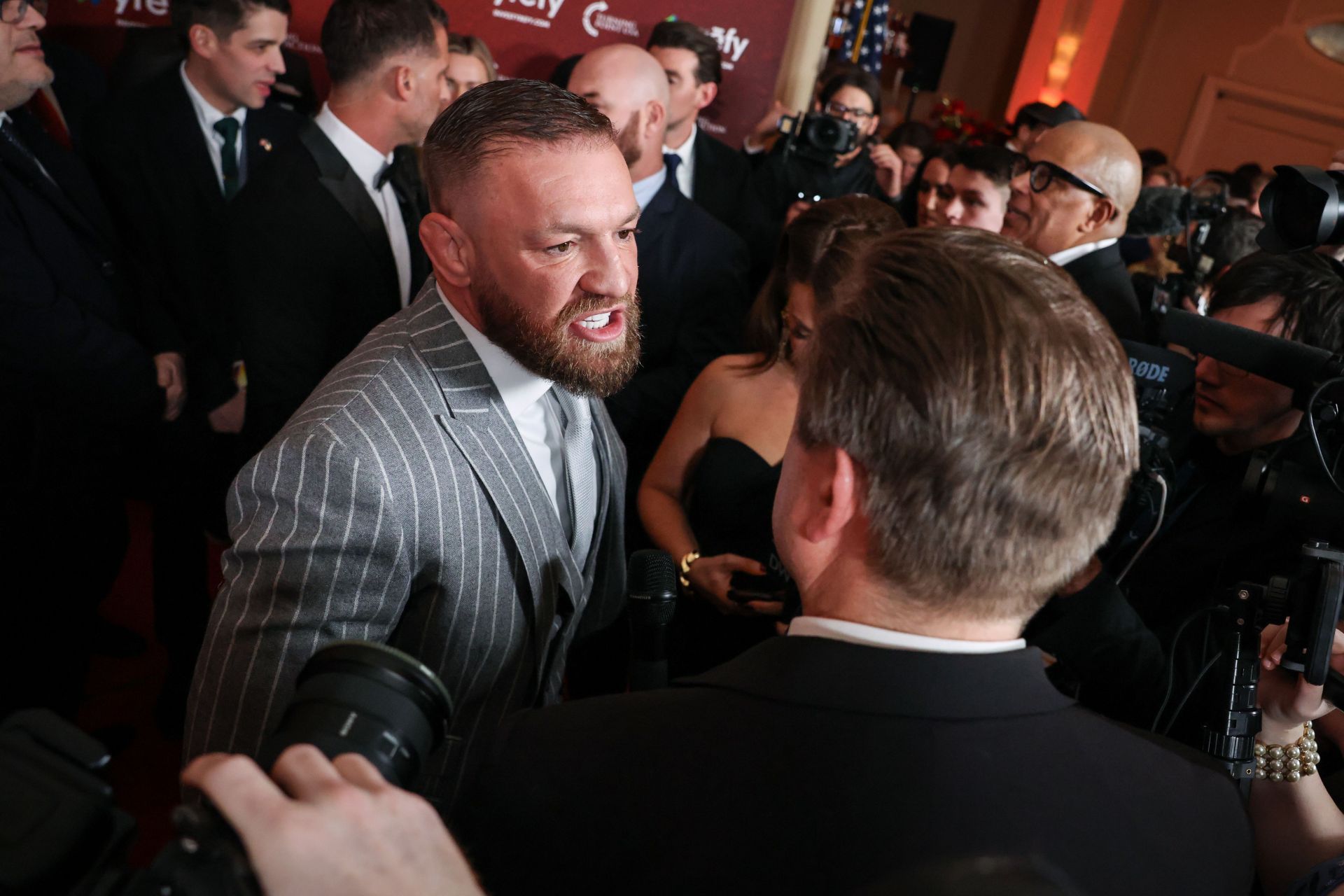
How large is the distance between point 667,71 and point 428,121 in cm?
136

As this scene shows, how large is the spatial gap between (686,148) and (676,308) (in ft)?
3.74

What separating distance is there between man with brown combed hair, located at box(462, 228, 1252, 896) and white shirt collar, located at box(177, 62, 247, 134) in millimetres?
3095

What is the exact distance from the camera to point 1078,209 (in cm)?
292

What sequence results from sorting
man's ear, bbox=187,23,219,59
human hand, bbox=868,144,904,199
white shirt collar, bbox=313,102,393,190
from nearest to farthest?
1. white shirt collar, bbox=313,102,393,190
2. man's ear, bbox=187,23,219,59
3. human hand, bbox=868,144,904,199

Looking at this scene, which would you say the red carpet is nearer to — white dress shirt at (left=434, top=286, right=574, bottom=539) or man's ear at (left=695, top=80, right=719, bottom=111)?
white dress shirt at (left=434, top=286, right=574, bottom=539)

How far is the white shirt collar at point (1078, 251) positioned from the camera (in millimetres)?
2922

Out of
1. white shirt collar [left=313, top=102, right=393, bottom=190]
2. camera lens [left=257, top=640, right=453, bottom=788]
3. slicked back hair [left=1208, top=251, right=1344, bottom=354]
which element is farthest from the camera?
white shirt collar [left=313, top=102, right=393, bottom=190]

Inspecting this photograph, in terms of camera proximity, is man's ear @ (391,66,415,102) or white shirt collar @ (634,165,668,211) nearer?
man's ear @ (391,66,415,102)

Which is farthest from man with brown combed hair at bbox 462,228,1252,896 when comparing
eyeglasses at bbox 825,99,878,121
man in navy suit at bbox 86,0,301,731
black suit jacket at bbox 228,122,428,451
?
eyeglasses at bbox 825,99,878,121

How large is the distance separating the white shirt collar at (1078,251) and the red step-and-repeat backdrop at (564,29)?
1.89 meters

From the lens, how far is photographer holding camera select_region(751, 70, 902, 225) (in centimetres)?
366

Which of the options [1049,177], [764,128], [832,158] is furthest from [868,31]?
[1049,177]

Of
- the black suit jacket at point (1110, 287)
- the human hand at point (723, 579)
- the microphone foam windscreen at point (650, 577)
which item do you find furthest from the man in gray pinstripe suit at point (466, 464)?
the black suit jacket at point (1110, 287)

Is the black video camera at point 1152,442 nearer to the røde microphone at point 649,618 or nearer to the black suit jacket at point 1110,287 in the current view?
the black suit jacket at point 1110,287
